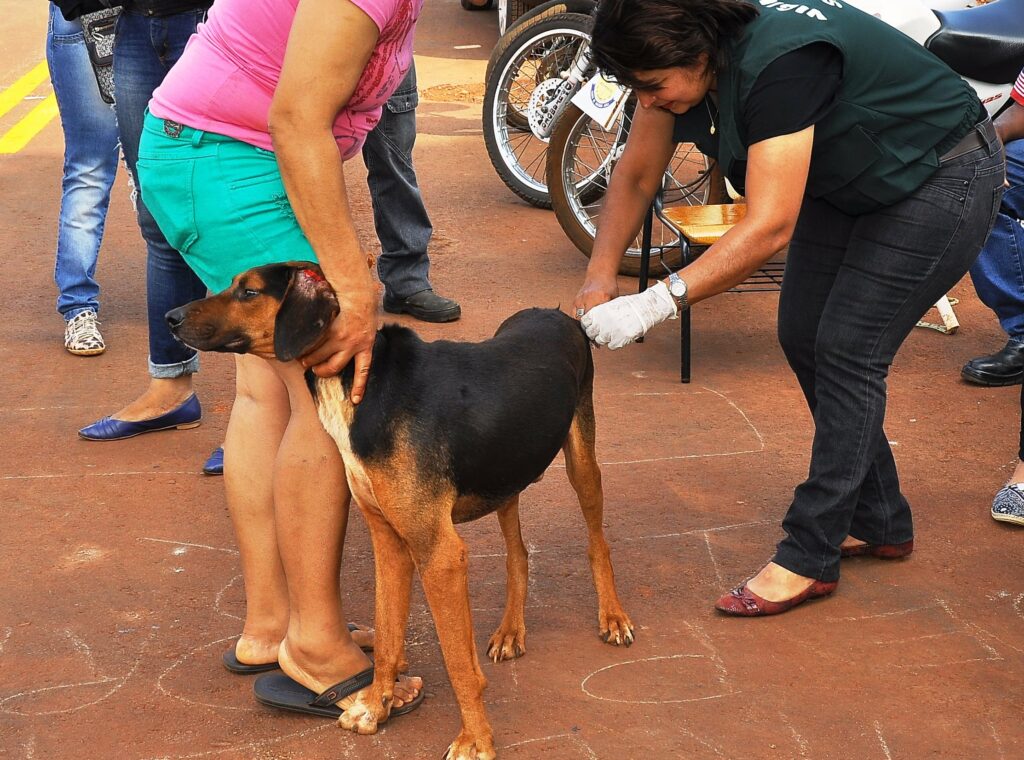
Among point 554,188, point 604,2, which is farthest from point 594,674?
point 554,188

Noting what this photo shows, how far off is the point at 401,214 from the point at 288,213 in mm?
3173

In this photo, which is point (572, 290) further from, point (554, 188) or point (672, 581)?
point (672, 581)

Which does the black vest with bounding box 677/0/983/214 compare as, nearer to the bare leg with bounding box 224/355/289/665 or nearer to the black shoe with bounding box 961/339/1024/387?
the bare leg with bounding box 224/355/289/665

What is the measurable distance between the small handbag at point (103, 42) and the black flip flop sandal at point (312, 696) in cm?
263

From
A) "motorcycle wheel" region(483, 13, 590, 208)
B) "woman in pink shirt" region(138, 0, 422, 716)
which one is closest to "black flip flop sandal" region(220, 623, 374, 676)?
"woman in pink shirt" region(138, 0, 422, 716)

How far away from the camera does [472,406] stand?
2934 millimetres

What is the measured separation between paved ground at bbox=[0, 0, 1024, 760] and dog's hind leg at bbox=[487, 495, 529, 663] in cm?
6

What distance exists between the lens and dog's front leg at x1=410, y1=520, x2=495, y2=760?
288 cm

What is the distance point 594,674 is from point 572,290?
347 cm

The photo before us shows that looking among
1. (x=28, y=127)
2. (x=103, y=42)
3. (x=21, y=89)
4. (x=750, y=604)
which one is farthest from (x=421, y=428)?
(x=21, y=89)

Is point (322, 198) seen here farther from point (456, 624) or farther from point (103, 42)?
point (103, 42)

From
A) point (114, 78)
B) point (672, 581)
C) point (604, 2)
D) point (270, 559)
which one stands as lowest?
point (672, 581)

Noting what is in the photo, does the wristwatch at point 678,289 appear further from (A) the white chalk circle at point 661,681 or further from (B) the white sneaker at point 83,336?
(B) the white sneaker at point 83,336

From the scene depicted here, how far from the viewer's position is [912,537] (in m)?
3.97
